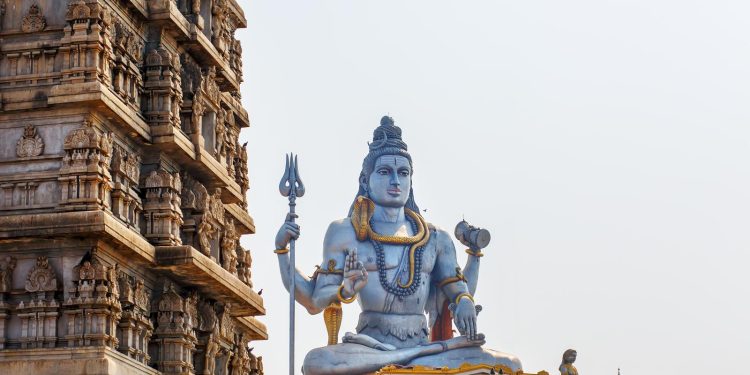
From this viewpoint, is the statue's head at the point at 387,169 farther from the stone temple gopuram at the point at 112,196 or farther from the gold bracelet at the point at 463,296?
the stone temple gopuram at the point at 112,196

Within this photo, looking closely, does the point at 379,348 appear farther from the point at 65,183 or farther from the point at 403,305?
the point at 65,183

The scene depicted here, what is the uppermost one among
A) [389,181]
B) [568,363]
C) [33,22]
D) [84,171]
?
[33,22]

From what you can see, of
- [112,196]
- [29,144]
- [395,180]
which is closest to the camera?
[29,144]

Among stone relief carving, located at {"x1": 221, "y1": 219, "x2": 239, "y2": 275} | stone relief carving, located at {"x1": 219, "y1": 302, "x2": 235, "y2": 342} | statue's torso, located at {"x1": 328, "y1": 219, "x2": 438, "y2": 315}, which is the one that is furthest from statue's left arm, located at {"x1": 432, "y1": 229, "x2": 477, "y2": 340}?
stone relief carving, located at {"x1": 219, "y1": 302, "x2": 235, "y2": 342}

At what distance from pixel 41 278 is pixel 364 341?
587 centimetres

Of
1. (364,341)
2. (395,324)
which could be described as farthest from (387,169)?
(364,341)

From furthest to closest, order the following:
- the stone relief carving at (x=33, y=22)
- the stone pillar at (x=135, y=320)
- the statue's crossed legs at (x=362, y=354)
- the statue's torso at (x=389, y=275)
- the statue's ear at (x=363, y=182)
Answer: the statue's ear at (x=363, y=182) < the statue's torso at (x=389, y=275) < the statue's crossed legs at (x=362, y=354) < the stone relief carving at (x=33, y=22) < the stone pillar at (x=135, y=320)

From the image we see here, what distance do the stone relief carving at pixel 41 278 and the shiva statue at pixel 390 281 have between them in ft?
16.2

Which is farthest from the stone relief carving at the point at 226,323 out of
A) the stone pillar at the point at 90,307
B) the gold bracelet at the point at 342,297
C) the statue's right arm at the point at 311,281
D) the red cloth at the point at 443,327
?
the stone pillar at the point at 90,307

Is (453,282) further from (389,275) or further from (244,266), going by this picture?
(244,266)

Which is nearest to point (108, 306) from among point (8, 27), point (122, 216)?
point (122, 216)

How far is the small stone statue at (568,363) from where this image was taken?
26.5 metres

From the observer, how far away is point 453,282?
2869cm

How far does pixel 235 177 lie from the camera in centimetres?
2988
